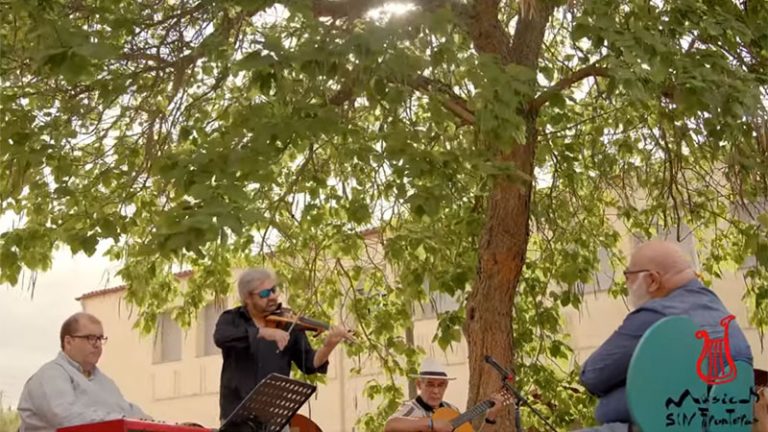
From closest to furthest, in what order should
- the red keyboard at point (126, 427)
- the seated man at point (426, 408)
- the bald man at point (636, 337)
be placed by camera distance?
the bald man at point (636, 337), the red keyboard at point (126, 427), the seated man at point (426, 408)

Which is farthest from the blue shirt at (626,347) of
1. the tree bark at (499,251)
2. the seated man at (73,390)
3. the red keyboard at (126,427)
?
the tree bark at (499,251)

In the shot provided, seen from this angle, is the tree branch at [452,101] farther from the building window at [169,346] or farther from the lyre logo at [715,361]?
the building window at [169,346]

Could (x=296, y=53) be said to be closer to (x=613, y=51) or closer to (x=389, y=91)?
(x=389, y=91)

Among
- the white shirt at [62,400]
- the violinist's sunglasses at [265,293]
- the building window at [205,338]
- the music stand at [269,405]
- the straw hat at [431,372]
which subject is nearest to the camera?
the music stand at [269,405]

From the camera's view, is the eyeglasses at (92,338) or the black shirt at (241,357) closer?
the eyeglasses at (92,338)

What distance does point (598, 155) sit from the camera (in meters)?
9.48

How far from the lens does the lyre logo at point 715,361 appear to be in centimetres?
326

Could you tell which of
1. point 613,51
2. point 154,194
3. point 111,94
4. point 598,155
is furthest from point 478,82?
point 154,194

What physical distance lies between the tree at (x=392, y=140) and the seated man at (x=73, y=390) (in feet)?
1.79

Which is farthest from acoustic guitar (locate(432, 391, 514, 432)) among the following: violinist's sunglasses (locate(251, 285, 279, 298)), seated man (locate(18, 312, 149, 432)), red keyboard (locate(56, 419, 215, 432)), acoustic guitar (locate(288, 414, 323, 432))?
red keyboard (locate(56, 419, 215, 432))

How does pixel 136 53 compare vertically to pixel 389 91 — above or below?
above

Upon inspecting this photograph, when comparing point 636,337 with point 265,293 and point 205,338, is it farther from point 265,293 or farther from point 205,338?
point 205,338

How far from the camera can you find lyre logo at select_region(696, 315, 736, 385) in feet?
10.7

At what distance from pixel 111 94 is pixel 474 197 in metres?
3.91
